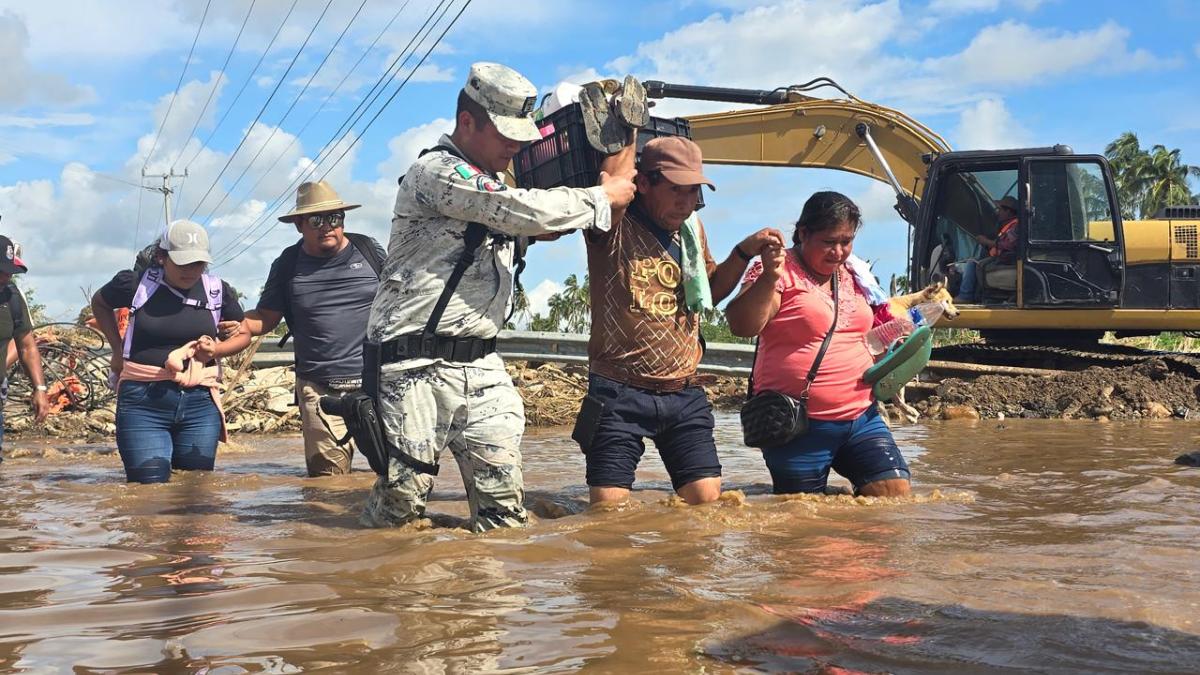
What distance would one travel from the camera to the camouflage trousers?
175 inches

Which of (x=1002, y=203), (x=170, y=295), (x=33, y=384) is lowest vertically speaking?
(x=33, y=384)

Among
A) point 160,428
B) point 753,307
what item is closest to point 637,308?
point 753,307

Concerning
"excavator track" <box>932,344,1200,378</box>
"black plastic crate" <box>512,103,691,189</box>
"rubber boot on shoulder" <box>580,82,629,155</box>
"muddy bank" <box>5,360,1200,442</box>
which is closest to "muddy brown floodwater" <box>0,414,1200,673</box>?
"black plastic crate" <box>512,103,691,189</box>

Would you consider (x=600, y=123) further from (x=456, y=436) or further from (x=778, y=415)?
(x=778, y=415)

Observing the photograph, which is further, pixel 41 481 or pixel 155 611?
pixel 41 481

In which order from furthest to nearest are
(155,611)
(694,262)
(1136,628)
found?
(694,262)
(155,611)
(1136,628)

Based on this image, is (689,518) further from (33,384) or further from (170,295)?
(33,384)

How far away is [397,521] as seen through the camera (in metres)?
4.61

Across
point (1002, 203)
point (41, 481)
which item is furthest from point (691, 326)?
point (1002, 203)

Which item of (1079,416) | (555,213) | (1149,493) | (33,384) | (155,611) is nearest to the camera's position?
(155,611)

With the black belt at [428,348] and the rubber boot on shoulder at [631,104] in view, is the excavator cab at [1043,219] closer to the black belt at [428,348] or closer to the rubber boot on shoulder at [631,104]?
the rubber boot on shoulder at [631,104]

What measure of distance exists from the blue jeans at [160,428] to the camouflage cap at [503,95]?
3133 mm

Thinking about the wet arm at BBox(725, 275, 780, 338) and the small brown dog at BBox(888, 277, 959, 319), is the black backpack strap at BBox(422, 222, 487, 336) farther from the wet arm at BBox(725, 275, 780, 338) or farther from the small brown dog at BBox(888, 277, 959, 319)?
the small brown dog at BBox(888, 277, 959, 319)

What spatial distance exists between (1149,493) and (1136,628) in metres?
3.05
